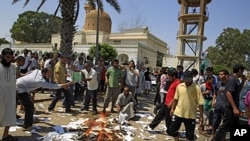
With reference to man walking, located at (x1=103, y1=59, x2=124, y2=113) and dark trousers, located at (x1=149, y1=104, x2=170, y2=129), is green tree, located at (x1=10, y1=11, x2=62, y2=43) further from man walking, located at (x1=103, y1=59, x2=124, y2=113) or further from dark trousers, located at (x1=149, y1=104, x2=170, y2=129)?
dark trousers, located at (x1=149, y1=104, x2=170, y2=129)

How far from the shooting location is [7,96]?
511 cm

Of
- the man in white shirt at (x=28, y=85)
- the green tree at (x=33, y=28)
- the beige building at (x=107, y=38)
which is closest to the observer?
the man in white shirt at (x=28, y=85)

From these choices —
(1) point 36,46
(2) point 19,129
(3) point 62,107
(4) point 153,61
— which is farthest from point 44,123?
(1) point 36,46

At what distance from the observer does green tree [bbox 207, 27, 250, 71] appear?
5794 centimetres

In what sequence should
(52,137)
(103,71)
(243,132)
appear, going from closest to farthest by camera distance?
(243,132)
(52,137)
(103,71)

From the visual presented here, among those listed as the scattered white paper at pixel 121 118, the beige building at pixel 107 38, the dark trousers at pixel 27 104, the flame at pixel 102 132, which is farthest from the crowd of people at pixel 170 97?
the beige building at pixel 107 38

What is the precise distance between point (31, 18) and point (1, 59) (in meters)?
73.1

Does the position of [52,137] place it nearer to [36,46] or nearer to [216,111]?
[216,111]

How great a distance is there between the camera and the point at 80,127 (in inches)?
261

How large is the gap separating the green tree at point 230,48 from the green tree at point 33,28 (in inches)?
1480

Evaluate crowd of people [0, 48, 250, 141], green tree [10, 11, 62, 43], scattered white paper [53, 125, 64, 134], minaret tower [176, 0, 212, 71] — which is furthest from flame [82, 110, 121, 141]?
green tree [10, 11, 62, 43]

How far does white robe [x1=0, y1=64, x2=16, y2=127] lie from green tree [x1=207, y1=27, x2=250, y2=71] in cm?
5626

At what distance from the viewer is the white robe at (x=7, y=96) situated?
503cm

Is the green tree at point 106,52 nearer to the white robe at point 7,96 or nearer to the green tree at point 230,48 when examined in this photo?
the green tree at point 230,48
